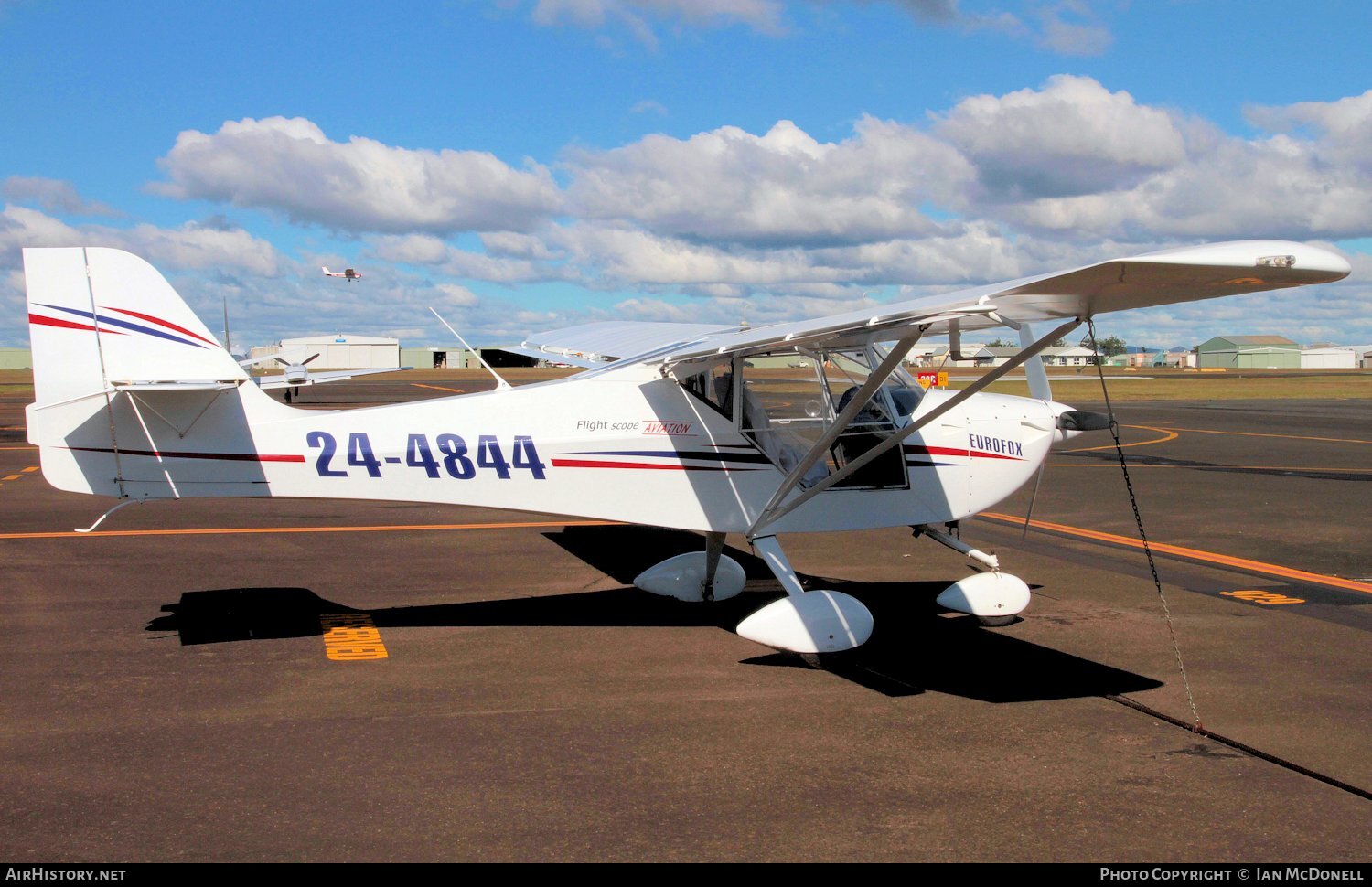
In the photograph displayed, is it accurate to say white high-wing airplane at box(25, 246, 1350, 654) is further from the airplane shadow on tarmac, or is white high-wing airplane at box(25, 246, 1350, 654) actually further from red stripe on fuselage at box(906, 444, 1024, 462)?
the airplane shadow on tarmac

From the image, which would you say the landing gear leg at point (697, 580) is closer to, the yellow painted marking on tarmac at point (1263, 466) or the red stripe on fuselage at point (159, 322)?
the red stripe on fuselage at point (159, 322)

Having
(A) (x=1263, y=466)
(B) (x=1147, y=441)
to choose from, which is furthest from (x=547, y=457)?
(B) (x=1147, y=441)

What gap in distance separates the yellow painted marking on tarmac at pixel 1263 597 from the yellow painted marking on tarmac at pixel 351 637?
6613 mm

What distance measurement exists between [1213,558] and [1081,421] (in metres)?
3.45

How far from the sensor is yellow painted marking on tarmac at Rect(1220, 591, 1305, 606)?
8391 millimetres

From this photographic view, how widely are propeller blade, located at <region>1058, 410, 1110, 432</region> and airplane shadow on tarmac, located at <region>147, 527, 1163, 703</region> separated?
5.21 ft

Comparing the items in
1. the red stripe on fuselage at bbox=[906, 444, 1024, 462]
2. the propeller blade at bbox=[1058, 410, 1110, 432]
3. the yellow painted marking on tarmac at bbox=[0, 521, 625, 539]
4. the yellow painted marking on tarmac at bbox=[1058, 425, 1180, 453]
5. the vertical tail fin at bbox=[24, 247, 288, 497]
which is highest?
the vertical tail fin at bbox=[24, 247, 288, 497]

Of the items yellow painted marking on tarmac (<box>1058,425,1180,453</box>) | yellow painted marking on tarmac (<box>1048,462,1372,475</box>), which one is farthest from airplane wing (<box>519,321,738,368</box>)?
yellow painted marking on tarmac (<box>1058,425,1180,453</box>)

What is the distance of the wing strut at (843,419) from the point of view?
5980 mm

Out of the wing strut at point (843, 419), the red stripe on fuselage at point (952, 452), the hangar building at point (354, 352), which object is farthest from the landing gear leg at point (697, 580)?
the hangar building at point (354, 352)

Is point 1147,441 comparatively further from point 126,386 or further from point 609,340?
point 126,386

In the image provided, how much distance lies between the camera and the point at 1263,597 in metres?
8.56

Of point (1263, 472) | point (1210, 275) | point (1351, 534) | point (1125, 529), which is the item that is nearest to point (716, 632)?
point (1210, 275)

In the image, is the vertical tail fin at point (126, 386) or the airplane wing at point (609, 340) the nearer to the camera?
the vertical tail fin at point (126, 386)
